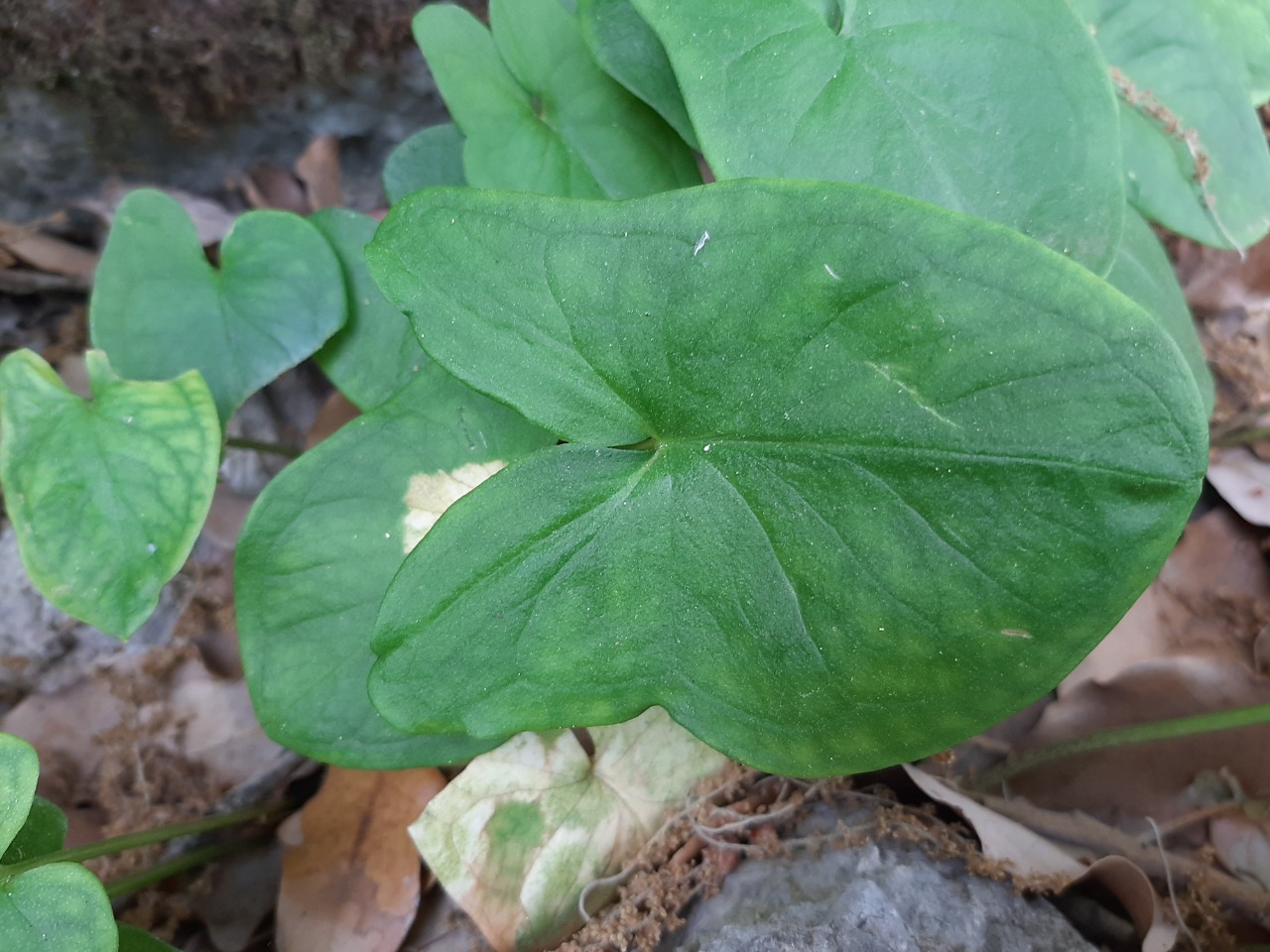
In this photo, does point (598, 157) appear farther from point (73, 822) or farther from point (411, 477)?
point (73, 822)

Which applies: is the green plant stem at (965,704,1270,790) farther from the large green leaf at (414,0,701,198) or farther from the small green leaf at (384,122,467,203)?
the small green leaf at (384,122,467,203)

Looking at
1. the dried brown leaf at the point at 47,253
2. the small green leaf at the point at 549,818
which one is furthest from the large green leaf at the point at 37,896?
the dried brown leaf at the point at 47,253

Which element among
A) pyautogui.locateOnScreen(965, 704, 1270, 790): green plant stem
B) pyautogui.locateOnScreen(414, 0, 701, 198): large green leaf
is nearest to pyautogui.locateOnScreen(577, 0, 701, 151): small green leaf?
pyautogui.locateOnScreen(414, 0, 701, 198): large green leaf

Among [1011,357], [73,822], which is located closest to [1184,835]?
[1011,357]

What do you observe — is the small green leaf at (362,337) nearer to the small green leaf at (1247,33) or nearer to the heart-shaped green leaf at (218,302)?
the heart-shaped green leaf at (218,302)

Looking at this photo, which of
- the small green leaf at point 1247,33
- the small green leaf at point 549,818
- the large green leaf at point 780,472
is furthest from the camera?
the small green leaf at point 1247,33
